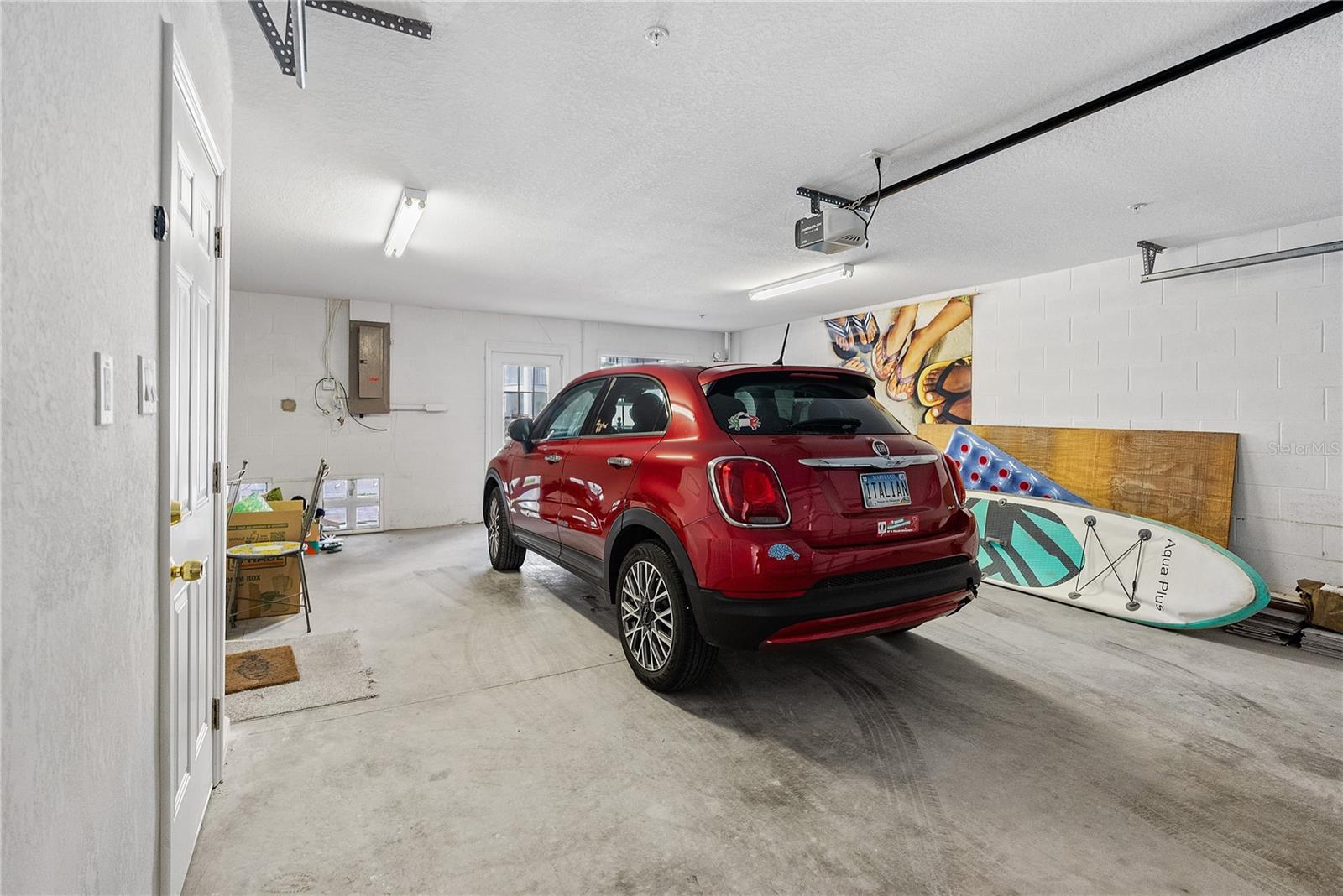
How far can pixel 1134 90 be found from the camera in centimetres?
229

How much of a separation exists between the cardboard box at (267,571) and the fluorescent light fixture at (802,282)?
415 cm

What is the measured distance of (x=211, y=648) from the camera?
6.32ft

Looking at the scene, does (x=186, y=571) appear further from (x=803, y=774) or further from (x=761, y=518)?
(x=803, y=774)

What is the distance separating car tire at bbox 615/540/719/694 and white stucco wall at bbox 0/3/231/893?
163 centimetres

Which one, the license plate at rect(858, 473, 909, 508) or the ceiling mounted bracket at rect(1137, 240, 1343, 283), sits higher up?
the ceiling mounted bracket at rect(1137, 240, 1343, 283)

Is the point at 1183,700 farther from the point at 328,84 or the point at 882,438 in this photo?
the point at 328,84

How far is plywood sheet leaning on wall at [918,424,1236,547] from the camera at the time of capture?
4.12m

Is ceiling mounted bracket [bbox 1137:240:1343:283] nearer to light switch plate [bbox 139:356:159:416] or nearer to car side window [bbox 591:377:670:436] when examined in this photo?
car side window [bbox 591:377:670:436]

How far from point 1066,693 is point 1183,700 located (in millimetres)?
479

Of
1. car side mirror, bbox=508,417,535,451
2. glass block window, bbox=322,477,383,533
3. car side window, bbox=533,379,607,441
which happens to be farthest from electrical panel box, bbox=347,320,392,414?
car side window, bbox=533,379,607,441

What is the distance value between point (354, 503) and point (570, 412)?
404 centimetres

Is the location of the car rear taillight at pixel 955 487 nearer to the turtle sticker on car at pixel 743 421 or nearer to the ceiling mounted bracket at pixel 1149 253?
the turtle sticker on car at pixel 743 421

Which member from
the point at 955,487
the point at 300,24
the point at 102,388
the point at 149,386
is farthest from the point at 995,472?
the point at 102,388

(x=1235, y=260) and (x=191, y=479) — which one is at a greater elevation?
(x=1235, y=260)
